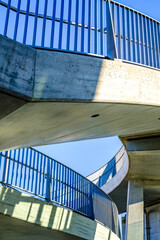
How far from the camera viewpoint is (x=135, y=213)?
21.4m

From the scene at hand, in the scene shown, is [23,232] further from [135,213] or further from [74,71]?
[135,213]

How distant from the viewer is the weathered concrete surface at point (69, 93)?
23.0 ft

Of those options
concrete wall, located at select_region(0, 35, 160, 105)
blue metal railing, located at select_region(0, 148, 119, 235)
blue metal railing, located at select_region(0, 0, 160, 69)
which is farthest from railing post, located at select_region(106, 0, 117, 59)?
blue metal railing, located at select_region(0, 148, 119, 235)

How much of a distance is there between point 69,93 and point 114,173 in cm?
2008

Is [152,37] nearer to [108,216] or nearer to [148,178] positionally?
[108,216]

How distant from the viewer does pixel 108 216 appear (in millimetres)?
16906

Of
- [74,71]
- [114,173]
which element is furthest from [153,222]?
[74,71]

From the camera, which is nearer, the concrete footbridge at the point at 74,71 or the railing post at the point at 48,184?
the concrete footbridge at the point at 74,71

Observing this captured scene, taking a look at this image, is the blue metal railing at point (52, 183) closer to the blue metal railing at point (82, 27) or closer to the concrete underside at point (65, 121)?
the concrete underside at point (65, 121)

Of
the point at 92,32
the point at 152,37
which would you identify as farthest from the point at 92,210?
the point at 92,32

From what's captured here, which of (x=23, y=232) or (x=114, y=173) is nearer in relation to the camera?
(x=23, y=232)

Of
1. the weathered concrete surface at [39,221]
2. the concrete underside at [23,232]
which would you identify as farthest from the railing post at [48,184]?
the concrete underside at [23,232]

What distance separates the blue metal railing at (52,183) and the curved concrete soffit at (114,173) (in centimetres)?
431

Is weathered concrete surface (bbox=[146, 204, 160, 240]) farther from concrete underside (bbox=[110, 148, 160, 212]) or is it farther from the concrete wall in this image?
the concrete wall
